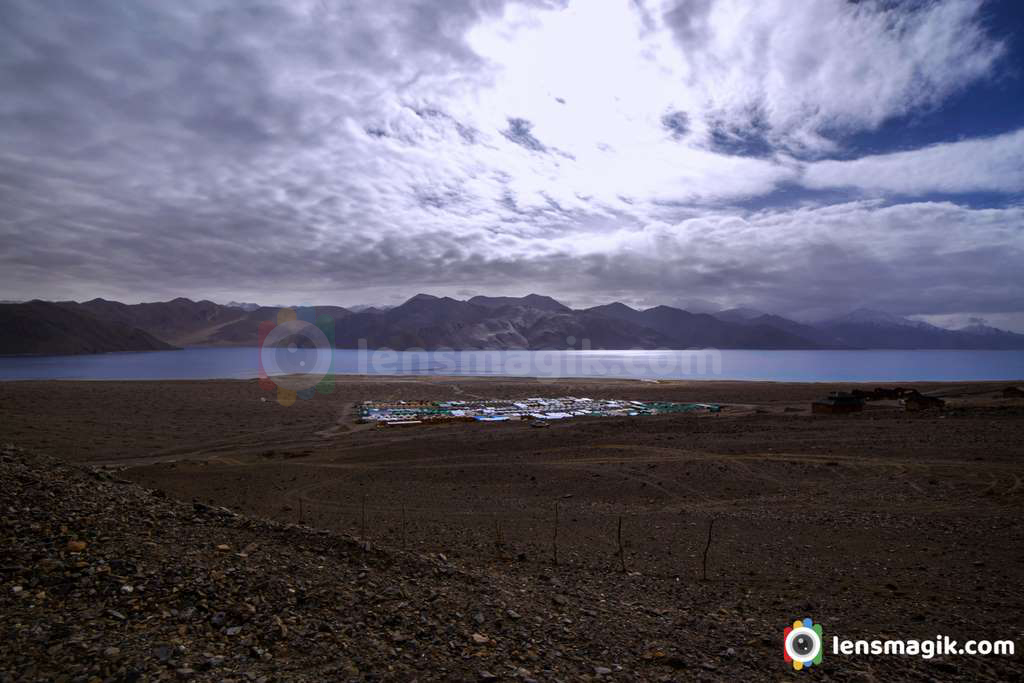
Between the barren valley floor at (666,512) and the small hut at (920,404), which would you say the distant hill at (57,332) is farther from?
the small hut at (920,404)

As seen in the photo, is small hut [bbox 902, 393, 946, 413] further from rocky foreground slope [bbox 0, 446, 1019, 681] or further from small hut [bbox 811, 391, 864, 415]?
rocky foreground slope [bbox 0, 446, 1019, 681]

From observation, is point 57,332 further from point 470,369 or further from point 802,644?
point 802,644

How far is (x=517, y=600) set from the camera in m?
5.65

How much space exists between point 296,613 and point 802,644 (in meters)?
4.65

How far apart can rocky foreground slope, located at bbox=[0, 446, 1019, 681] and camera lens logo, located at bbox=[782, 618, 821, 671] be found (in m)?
0.13

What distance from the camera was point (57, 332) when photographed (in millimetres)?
142500

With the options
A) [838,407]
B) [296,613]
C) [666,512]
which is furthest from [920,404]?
[296,613]

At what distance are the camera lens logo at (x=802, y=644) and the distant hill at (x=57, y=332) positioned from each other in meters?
173

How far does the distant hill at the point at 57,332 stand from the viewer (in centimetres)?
13275

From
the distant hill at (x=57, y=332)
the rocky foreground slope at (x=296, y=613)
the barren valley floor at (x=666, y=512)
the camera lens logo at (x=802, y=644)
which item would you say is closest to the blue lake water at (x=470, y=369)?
the distant hill at (x=57, y=332)

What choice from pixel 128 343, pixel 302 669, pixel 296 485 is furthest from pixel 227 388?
pixel 128 343

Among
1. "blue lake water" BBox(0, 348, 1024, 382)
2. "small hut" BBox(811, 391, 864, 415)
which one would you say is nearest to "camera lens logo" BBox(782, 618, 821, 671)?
"small hut" BBox(811, 391, 864, 415)

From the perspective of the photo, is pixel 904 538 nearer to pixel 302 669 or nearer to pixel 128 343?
pixel 302 669

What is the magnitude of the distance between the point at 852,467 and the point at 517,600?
42.4 ft
